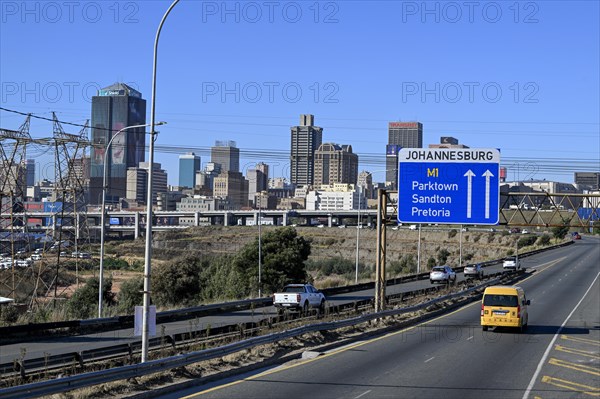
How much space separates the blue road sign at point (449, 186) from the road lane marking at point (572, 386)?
1103 cm

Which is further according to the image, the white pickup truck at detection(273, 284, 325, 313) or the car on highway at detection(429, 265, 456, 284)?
the car on highway at detection(429, 265, 456, 284)

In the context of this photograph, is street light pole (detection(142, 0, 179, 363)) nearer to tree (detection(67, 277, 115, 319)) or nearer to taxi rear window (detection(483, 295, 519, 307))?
taxi rear window (detection(483, 295, 519, 307))

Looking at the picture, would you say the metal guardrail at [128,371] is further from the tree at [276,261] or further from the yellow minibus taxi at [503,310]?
the tree at [276,261]

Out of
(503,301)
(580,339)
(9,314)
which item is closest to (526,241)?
(503,301)

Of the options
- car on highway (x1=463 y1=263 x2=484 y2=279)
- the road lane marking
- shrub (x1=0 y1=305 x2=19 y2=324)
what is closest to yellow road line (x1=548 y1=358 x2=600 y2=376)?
the road lane marking

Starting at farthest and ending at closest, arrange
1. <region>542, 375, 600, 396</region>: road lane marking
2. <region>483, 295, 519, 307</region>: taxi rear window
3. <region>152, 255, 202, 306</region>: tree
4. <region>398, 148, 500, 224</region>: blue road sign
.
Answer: <region>152, 255, 202, 306</region>: tree → <region>483, 295, 519, 307</region>: taxi rear window → <region>398, 148, 500, 224</region>: blue road sign → <region>542, 375, 600, 396</region>: road lane marking

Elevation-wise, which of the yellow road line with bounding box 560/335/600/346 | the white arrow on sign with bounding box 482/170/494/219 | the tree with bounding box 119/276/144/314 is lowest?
the tree with bounding box 119/276/144/314

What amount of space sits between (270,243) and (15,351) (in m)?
42.1

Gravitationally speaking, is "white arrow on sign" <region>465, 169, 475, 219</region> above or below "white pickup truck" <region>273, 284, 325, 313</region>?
above

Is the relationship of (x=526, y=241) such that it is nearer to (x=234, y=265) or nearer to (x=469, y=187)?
(x=234, y=265)

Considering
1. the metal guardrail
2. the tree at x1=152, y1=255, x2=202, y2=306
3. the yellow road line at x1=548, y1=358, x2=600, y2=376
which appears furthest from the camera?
the tree at x1=152, y1=255, x2=202, y2=306

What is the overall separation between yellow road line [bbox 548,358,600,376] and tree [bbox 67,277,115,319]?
1013 inches

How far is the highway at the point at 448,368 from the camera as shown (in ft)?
54.8

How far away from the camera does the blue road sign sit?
97.3ft
